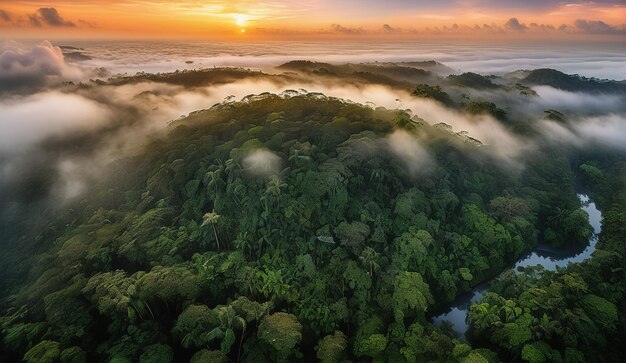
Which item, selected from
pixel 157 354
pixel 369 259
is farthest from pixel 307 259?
pixel 157 354

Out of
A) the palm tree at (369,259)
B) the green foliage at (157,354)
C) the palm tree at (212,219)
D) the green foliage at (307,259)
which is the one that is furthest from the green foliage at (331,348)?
the palm tree at (212,219)

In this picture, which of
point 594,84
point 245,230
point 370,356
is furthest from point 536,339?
point 594,84

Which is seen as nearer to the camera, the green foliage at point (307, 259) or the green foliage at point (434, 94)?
the green foliage at point (307, 259)

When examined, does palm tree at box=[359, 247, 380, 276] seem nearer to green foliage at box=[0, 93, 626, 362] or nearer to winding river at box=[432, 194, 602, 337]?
green foliage at box=[0, 93, 626, 362]

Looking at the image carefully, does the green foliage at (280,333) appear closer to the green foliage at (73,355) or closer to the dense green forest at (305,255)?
the dense green forest at (305,255)

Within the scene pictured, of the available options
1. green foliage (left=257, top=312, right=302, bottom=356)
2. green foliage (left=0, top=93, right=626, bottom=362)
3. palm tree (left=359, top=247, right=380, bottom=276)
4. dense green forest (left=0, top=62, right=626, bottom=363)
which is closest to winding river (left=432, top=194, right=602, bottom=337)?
dense green forest (left=0, top=62, right=626, bottom=363)
